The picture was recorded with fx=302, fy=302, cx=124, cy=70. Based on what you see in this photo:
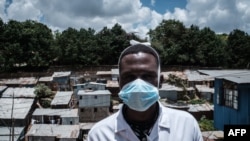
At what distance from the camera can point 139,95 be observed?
2186mm

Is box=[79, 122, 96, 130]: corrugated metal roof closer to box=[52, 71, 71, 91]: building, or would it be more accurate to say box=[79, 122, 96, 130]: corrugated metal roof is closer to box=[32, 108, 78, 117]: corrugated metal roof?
box=[32, 108, 78, 117]: corrugated metal roof

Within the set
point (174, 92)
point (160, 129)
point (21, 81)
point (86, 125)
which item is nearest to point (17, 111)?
point (86, 125)

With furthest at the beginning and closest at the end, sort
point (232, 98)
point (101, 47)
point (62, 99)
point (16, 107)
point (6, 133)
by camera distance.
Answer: point (101, 47) < point (62, 99) < point (16, 107) < point (6, 133) < point (232, 98)

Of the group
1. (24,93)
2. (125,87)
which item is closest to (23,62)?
(24,93)

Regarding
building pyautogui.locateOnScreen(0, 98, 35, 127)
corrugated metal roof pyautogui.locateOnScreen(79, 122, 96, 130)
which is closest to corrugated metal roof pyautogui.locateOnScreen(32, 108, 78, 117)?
building pyautogui.locateOnScreen(0, 98, 35, 127)

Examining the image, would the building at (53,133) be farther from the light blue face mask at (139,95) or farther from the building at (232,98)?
the light blue face mask at (139,95)

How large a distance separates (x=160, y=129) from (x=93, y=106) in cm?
2402

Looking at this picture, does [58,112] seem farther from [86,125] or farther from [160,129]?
[160,129]

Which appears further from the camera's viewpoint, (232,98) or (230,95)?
(230,95)

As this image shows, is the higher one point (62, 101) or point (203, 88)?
point (203, 88)

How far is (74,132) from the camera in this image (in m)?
21.1

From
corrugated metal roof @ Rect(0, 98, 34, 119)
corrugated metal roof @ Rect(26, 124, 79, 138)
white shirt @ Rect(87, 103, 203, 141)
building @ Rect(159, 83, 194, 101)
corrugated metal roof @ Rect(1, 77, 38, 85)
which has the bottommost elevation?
corrugated metal roof @ Rect(26, 124, 79, 138)

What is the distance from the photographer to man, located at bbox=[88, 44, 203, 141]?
2.12 metres

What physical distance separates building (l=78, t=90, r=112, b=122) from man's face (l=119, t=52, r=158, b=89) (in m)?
23.5
